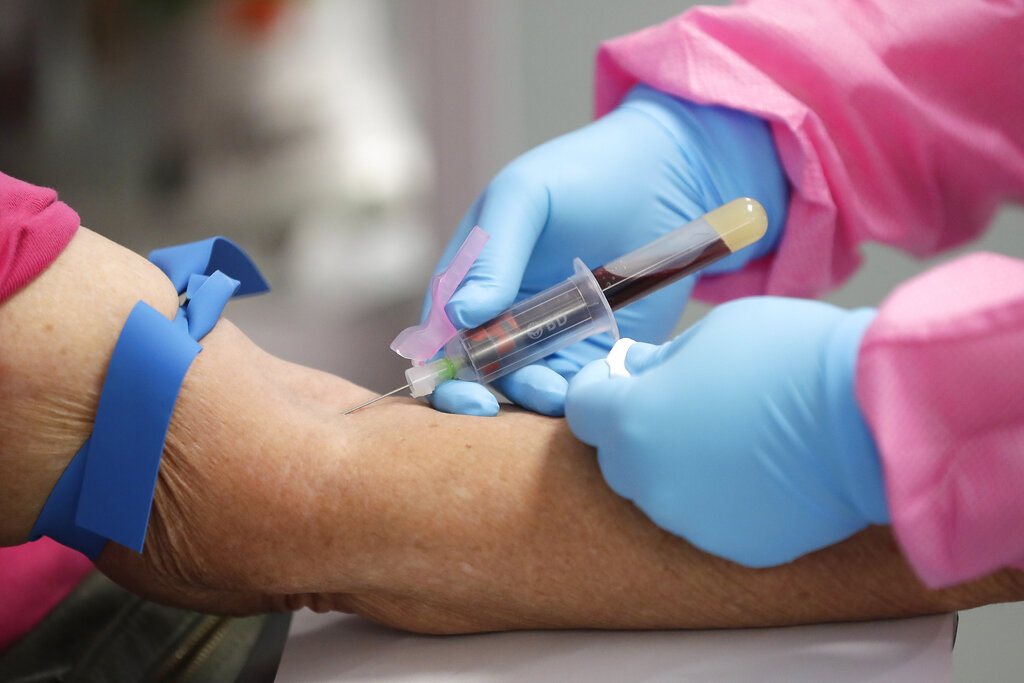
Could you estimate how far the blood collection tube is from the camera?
2.77ft

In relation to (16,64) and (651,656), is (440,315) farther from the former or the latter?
(16,64)

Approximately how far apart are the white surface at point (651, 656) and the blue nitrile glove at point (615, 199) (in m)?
0.24

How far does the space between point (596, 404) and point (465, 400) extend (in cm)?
19

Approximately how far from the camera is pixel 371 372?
218 cm

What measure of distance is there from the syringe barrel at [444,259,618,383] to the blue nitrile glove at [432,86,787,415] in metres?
0.02

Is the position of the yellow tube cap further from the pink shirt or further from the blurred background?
the blurred background

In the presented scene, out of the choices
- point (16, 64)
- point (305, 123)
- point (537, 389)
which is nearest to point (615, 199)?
point (537, 389)

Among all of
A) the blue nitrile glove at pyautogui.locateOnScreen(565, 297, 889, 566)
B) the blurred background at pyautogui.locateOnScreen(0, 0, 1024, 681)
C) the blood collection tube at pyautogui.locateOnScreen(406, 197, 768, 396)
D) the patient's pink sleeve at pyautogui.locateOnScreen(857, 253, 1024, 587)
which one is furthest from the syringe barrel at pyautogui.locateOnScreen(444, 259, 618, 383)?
the blurred background at pyautogui.locateOnScreen(0, 0, 1024, 681)

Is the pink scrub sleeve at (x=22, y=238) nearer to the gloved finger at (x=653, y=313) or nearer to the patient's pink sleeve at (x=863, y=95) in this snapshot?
the gloved finger at (x=653, y=313)

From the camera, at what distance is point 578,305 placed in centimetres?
84

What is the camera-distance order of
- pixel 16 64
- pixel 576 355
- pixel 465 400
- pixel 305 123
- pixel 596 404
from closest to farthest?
pixel 596 404 → pixel 465 400 → pixel 576 355 → pixel 16 64 → pixel 305 123

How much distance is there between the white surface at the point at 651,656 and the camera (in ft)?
2.14

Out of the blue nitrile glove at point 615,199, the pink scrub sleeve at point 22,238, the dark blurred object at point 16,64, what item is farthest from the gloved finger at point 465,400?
the dark blurred object at point 16,64

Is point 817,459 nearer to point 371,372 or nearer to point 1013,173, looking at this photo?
point 1013,173
